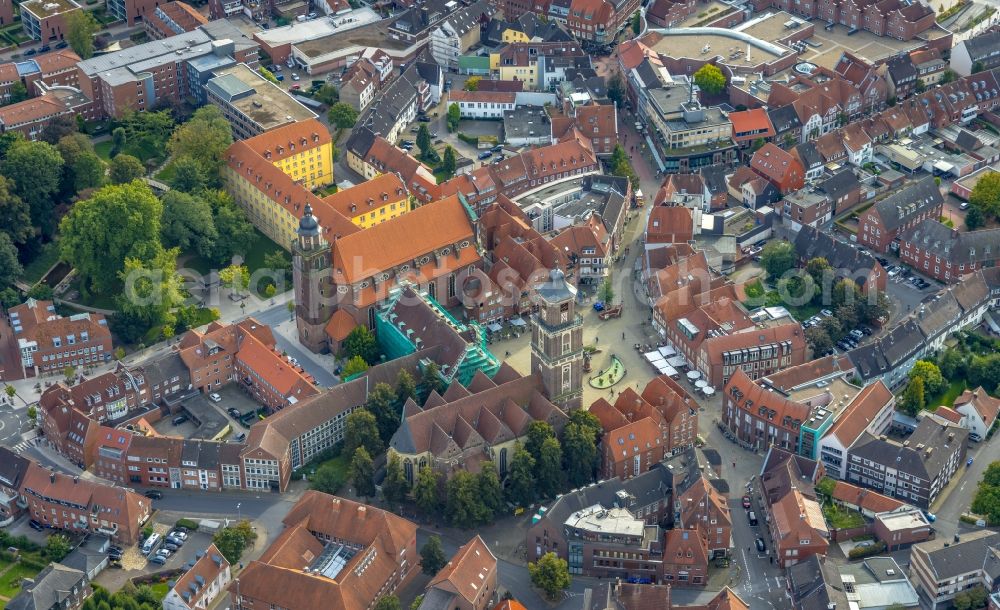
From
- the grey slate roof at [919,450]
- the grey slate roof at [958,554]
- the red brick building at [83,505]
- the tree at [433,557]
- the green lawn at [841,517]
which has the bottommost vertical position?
the red brick building at [83,505]

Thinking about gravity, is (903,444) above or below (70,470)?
above

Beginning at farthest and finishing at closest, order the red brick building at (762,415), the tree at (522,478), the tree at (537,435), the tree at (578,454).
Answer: the red brick building at (762,415), the tree at (537,435), the tree at (578,454), the tree at (522,478)

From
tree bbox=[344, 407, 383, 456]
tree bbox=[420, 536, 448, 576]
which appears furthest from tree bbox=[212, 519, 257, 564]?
tree bbox=[420, 536, 448, 576]

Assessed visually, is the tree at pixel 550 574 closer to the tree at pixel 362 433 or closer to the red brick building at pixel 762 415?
the tree at pixel 362 433

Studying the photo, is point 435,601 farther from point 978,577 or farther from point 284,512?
point 978,577

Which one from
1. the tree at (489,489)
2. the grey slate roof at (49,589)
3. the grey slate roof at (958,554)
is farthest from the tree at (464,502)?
the grey slate roof at (958,554)

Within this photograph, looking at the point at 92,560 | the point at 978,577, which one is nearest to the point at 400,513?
the point at 92,560

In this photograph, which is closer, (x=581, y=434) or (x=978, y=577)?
(x=978, y=577)
